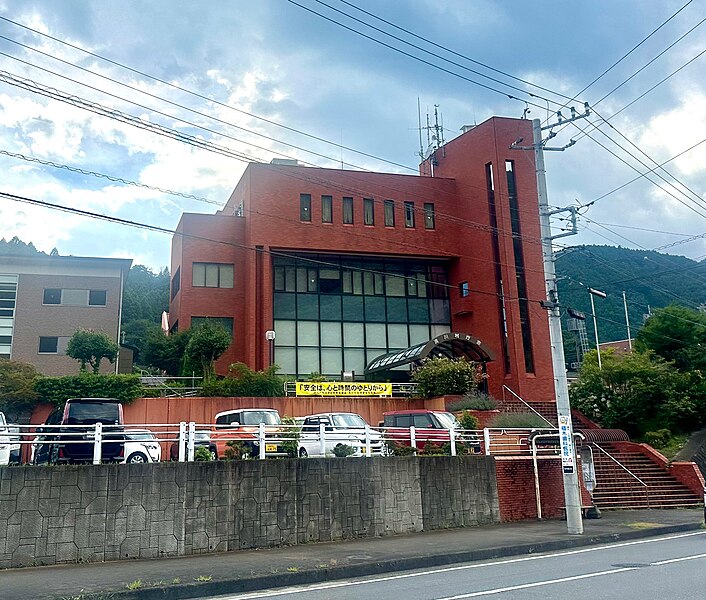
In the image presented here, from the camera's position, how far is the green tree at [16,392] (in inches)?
1098

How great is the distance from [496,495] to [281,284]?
74.1 ft

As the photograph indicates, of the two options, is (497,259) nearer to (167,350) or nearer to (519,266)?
(519,266)

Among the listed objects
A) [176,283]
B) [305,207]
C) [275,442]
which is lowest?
[275,442]

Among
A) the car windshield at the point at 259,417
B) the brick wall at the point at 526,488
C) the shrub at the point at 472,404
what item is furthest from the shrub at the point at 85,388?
the brick wall at the point at 526,488

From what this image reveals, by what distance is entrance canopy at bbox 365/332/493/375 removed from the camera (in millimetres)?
33469

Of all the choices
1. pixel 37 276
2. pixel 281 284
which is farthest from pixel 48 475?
pixel 37 276

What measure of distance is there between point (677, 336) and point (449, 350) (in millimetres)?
13549

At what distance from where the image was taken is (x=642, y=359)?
3359 cm

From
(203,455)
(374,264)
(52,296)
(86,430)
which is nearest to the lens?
(203,455)

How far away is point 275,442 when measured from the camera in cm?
1666

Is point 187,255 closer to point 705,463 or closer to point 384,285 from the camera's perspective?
point 384,285

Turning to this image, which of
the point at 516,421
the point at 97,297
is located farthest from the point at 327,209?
the point at 516,421

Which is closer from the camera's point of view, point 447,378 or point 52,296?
point 447,378

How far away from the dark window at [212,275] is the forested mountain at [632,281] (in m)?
31.8
